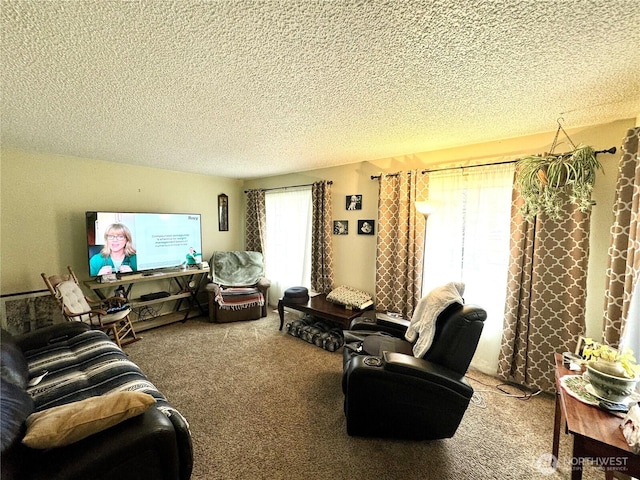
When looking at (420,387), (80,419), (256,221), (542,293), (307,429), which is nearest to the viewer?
(80,419)

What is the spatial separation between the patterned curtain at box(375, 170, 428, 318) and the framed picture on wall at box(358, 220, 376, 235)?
0.61 feet

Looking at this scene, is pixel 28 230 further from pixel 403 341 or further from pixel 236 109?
pixel 403 341

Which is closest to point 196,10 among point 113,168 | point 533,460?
point 533,460

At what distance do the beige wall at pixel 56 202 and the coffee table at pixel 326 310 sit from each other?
106 inches

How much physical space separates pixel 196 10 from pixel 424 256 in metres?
2.84

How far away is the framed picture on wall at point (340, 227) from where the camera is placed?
3658 mm

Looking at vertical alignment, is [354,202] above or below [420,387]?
above

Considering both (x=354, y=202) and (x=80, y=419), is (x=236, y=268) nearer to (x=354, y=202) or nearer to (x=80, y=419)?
(x=354, y=202)

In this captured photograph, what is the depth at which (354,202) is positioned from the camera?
3.54 meters

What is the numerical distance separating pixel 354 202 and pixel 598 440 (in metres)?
2.91

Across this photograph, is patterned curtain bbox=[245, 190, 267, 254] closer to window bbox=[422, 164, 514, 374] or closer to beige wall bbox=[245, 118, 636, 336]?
beige wall bbox=[245, 118, 636, 336]

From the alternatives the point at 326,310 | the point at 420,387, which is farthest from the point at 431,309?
the point at 326,310

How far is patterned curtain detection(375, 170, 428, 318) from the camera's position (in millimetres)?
2916

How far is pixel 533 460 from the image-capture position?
1631mm
